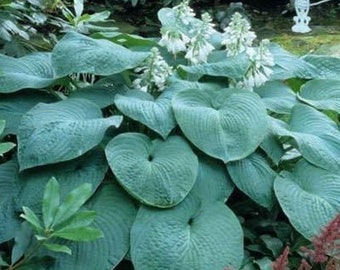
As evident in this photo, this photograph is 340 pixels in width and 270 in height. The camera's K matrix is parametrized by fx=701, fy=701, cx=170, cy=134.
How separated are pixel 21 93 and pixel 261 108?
2.30 ft

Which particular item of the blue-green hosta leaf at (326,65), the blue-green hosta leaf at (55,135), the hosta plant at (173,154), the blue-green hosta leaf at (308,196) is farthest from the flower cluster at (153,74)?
the blue-green hosta leaf at (326,65)

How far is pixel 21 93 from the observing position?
205cm

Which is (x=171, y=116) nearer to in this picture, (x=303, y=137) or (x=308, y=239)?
(x=303, y=137)

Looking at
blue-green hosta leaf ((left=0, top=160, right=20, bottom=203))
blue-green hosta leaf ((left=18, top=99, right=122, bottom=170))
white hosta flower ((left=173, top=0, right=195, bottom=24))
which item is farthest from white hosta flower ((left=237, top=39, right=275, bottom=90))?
blue-green hosta leaf ((left=0, top=160, right=20, bottom=203))

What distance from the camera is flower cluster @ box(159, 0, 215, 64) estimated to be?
6.73 feet

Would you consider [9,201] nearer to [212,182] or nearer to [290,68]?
[212,182]

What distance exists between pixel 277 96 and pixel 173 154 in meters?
0.48

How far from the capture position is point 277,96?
82.7 inches

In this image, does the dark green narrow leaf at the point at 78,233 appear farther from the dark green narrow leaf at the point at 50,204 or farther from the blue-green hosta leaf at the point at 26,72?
the blue-green hosta leaf at the point at 26,72

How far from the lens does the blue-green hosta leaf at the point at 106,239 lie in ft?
5.33

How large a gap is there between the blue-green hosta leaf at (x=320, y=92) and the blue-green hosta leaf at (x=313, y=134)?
0.09 metres

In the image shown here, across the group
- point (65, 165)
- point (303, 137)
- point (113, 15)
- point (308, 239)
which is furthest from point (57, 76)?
point (113, 15)

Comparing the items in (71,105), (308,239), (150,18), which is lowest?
(150,18)

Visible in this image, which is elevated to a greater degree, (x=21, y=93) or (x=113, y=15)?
(x=21, y=93)
